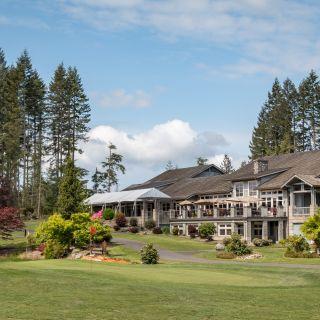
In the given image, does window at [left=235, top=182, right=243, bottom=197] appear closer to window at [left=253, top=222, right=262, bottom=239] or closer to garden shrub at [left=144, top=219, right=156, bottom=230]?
window at [left=253, top=222, right=262, bottom=239]

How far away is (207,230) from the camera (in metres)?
57.2

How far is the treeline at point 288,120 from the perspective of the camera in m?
89.5

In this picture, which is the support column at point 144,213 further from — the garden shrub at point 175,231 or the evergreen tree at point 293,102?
the evergreen tree at point 293,102

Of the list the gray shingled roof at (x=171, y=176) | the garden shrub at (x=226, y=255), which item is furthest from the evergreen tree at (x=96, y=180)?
the garden shrub at (x=226, y=255)

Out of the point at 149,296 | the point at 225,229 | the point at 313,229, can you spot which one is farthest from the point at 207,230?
the point at 149,296

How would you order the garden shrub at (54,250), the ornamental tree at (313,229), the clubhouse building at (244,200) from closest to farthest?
the garden shrub at (54,250) → the ornamental tree at (313,229) → the clubhouse building at (244,200)

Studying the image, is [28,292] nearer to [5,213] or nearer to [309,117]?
[5,213]

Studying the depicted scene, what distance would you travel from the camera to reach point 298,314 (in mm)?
14055

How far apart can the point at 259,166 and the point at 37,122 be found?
118 ft

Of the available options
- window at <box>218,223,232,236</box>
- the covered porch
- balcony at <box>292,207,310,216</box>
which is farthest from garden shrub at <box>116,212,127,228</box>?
balcony at <box>292,207,310,216</box>

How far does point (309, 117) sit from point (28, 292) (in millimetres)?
79461

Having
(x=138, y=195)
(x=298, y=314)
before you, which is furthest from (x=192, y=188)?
(x=298, y=314)

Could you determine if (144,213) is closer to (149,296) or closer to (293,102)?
(293,102)

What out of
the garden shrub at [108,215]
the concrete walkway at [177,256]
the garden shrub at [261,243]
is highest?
the garden shrub at [108,215]
